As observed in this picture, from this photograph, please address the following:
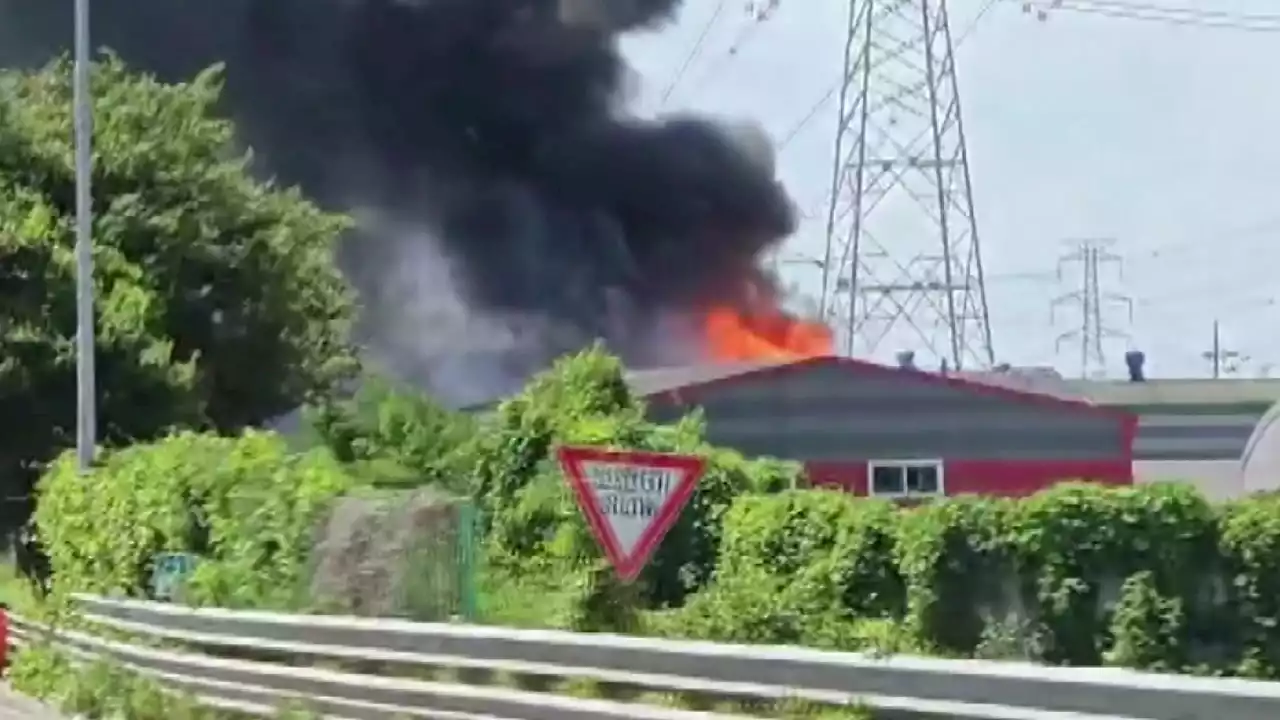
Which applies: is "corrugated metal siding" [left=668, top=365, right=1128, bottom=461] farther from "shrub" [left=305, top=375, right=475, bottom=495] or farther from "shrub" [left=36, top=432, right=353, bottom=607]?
"shrub" [left=36, top=432, right=353, bottom=607]

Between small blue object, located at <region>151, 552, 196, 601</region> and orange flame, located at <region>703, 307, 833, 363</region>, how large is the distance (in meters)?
39.0

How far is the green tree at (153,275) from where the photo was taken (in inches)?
1325

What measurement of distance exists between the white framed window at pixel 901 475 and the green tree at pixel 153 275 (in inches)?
439

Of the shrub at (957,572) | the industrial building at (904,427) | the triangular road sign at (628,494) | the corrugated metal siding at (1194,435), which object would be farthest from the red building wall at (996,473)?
the triangular road sign at (628,494)

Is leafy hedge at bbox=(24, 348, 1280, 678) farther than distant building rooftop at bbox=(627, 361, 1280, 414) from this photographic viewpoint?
No

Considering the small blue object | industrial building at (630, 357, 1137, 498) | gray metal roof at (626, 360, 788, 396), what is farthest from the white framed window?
the small blue object

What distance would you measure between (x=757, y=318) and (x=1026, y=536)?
4033 cm

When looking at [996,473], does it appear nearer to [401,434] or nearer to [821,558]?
[401,434]

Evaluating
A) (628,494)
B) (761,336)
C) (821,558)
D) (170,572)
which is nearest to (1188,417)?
(761,336)

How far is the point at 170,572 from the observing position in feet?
69.9

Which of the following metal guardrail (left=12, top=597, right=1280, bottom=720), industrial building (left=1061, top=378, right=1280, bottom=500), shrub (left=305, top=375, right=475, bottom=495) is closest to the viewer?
metal guardrail (left=12, top=597, right=1280, bottom=720)

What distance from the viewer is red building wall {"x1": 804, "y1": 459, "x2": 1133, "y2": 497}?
45125 millimetres

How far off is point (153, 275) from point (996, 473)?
18399 mm

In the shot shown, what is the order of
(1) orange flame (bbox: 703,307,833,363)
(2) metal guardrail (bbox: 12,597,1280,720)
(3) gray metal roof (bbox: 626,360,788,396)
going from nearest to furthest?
(2) metal guardrail (bbox: 12,597,1280,720) → (3) gray metal roof (bbox: 626,360,788,396) → (1) orange flame (bbox: 703,307,833,363)
